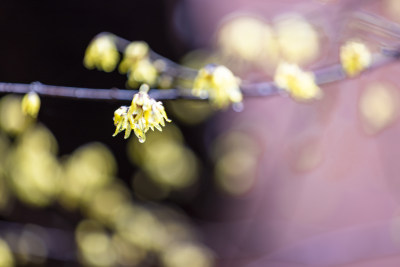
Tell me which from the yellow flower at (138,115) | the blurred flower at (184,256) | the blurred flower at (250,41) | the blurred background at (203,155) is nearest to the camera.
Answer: the yellow flower at (138,115)

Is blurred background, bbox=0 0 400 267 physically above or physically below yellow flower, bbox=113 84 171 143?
above

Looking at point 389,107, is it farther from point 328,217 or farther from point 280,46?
point 328,217

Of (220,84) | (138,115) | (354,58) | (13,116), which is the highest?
(13,116)

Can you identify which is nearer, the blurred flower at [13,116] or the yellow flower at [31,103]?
the yellow flower at [31,103]

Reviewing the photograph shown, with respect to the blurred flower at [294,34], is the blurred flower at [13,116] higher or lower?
lower

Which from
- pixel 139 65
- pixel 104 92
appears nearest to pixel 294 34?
pixel 139 65

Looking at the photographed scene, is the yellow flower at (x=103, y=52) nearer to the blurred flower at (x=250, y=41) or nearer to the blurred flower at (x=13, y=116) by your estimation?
the blurred flower at (x=13, y=116)

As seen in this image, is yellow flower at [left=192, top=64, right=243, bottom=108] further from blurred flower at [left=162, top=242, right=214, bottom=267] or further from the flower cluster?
blurred flower at [left=162, top=242, right=214, bottom=267]

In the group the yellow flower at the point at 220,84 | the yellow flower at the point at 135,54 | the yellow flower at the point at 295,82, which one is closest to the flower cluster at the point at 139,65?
the yellow flower at the point at 135,54

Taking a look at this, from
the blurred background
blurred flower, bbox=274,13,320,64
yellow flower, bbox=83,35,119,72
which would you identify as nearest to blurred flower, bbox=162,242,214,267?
the blurred background

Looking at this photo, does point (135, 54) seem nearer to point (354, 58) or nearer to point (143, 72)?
point (143, 72)
